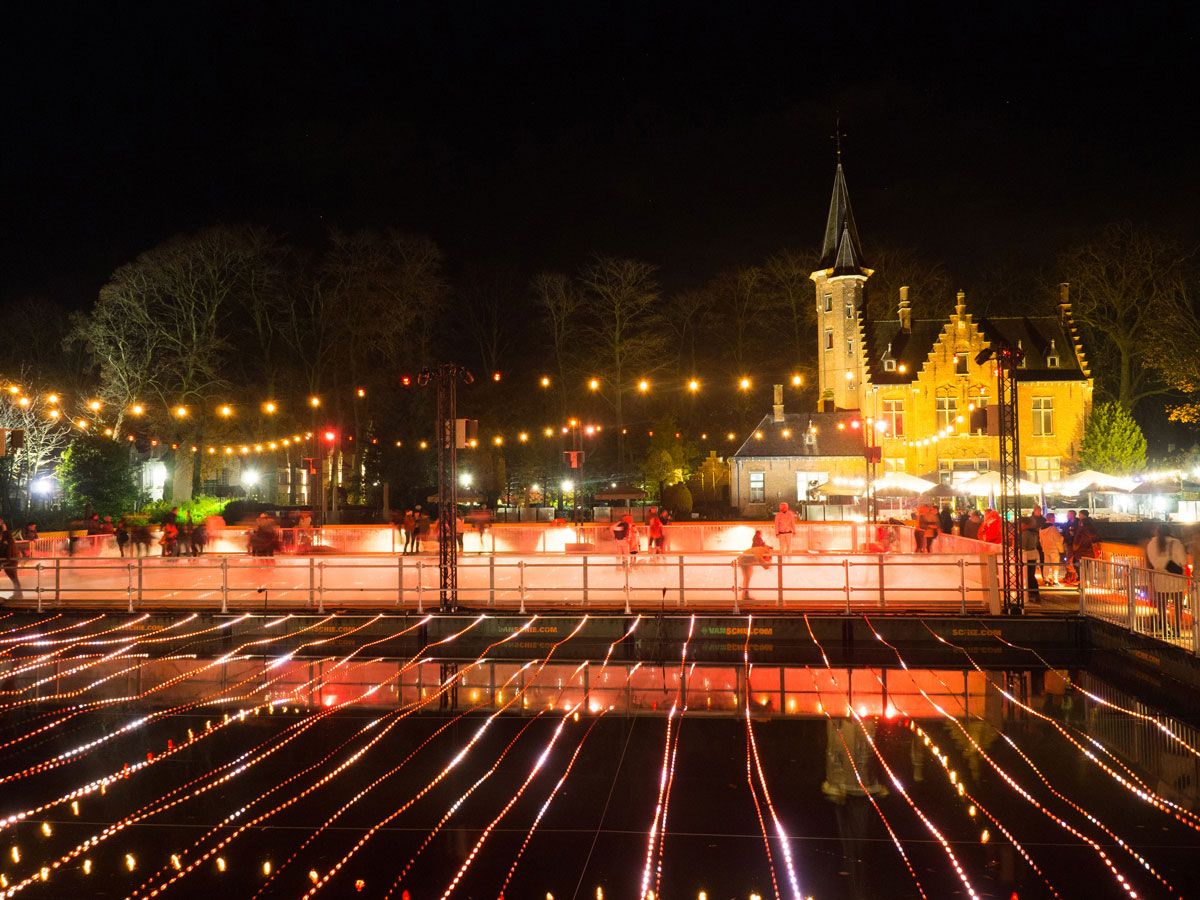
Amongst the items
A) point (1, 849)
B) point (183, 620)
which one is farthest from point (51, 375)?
point (1, 849)

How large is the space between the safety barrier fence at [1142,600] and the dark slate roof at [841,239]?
42.9 metres

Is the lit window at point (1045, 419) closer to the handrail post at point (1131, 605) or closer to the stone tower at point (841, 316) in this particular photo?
the stone tower at point (841, 316)

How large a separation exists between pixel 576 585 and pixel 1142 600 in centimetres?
1053

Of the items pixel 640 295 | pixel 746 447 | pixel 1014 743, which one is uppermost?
pixel 640 295

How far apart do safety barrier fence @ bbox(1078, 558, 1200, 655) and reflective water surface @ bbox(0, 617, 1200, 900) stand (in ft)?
3.55

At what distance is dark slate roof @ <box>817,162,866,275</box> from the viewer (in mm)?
57250

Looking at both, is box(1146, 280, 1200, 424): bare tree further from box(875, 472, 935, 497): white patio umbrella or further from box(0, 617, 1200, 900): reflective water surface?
box(0, 617, 1200, 900): reflective water surface

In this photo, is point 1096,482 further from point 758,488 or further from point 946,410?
point 946,410

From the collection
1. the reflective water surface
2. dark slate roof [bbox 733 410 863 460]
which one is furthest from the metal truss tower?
dark slate roof [bbox 733 410 863 460]

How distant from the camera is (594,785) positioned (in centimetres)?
834

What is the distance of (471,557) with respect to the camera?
24.3 metres

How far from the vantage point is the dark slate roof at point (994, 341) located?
5294 centimetres

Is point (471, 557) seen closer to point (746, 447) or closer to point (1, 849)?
point (1, 849)

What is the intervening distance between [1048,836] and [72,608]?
17372 millimetres
